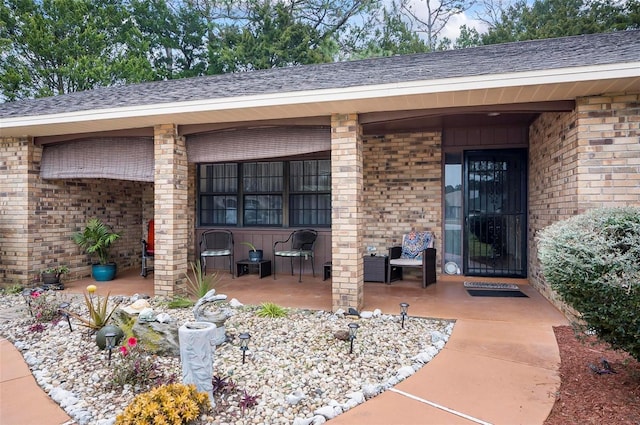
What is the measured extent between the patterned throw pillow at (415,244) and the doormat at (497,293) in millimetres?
1079

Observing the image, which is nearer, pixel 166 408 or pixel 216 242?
pixel 166 408

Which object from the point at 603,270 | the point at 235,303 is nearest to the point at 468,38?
the point at 235,303

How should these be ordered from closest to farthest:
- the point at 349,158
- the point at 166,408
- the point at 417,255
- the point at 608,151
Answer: the point at 166,408, the point at 608,151, the point at 349,158, the point at 417,255

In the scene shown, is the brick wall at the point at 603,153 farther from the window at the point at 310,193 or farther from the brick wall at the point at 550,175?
the window at the point at 310,193

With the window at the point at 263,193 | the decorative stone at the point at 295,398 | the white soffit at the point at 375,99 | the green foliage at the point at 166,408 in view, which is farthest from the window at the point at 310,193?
the green foliage at the point at 166,408

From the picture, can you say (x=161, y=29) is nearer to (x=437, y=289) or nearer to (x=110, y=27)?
(x=110, y=27)

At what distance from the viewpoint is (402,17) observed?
1571 centimetres

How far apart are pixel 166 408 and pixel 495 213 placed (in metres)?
6.03

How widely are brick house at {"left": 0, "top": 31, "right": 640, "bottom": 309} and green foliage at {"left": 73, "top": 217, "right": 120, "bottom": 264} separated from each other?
23 centimetres

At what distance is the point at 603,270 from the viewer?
2.37m

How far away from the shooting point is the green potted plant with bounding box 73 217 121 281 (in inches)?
264

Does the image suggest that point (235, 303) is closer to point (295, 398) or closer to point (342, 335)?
point (342, 335)

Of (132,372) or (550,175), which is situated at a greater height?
(550,175)

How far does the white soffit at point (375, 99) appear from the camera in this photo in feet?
12.1
